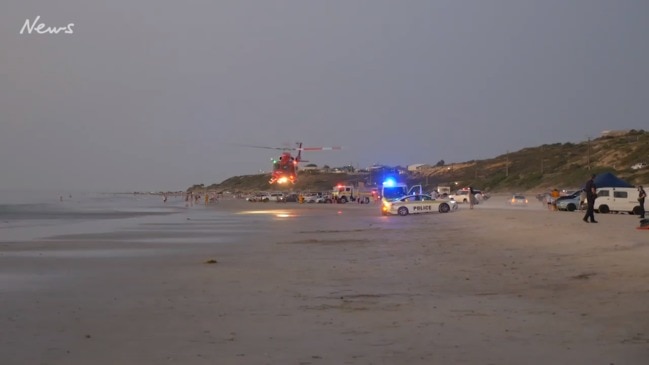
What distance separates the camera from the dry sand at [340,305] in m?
7.29

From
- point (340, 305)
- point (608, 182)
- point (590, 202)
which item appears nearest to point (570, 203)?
point (608, 182)

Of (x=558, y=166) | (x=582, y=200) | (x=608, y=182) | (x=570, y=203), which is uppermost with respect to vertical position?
(x=558, y=166)

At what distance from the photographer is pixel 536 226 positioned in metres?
24.4

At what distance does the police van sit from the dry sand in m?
18.7

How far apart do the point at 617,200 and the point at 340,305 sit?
103 ft

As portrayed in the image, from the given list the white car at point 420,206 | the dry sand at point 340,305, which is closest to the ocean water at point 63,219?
the dry sand at point 340,305

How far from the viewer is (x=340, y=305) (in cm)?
1031

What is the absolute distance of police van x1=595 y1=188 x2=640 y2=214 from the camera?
37.1 meters

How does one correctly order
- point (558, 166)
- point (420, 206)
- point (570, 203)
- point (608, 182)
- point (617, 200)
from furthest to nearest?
point (558, 166) < point (420, 206) < point (608, 182) < point (570, 203) < point (617, 200)

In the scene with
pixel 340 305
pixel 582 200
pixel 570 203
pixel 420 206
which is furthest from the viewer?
pixel 420 206

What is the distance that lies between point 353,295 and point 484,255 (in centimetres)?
686

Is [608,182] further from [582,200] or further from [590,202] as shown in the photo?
[590,202]

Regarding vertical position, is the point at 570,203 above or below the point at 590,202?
above

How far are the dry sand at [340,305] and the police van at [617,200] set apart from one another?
61.3 ft
